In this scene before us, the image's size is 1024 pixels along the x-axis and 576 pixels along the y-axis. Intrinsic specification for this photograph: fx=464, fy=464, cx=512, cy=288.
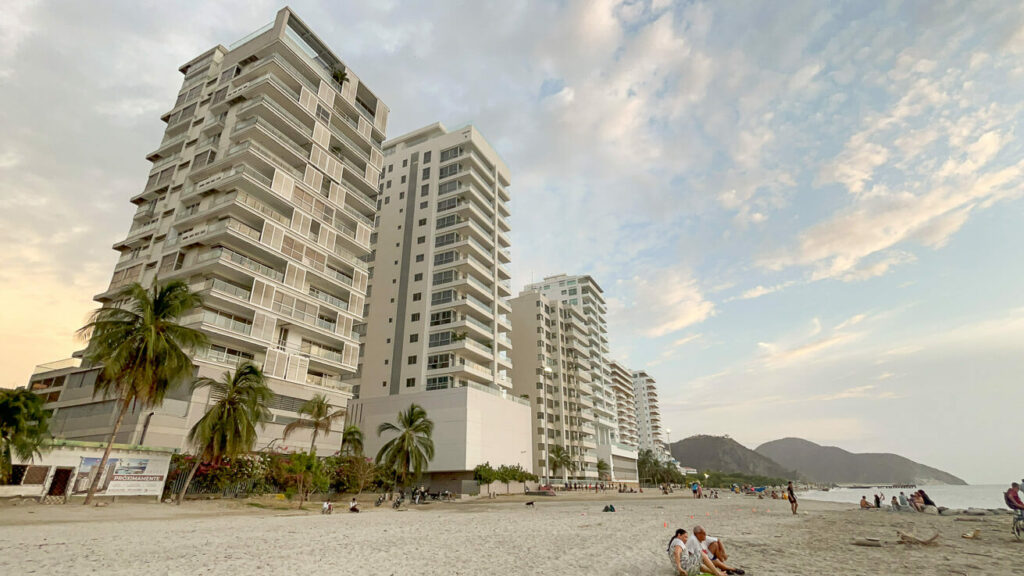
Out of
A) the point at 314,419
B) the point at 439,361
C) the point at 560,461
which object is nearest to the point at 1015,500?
the point at 314,419

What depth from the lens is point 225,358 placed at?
3716 cm

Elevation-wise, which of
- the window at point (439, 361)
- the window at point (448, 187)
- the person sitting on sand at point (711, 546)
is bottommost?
the person sitting on sand at point (711, 546)

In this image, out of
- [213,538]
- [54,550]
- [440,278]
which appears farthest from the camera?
[440,278]

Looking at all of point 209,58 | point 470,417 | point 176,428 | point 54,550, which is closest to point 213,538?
point 54,550

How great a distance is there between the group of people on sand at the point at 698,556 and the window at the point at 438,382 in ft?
151

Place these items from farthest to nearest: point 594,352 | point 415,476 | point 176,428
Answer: point 594,352
point 415,476
point 176,428

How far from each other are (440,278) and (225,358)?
28.5 m

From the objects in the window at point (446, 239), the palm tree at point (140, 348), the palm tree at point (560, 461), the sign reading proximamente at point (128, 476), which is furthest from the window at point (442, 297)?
the palm tree at point (560, 461)

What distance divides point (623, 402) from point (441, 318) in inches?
3758

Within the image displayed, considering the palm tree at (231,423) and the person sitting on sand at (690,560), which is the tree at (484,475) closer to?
the palm tree at (231,423)

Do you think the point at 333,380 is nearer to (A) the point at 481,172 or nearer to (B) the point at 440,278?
(B) the point at 440,278

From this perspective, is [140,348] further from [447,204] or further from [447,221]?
[447,204]

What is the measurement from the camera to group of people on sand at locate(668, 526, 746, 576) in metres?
9.68

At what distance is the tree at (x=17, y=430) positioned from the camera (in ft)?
73.7
